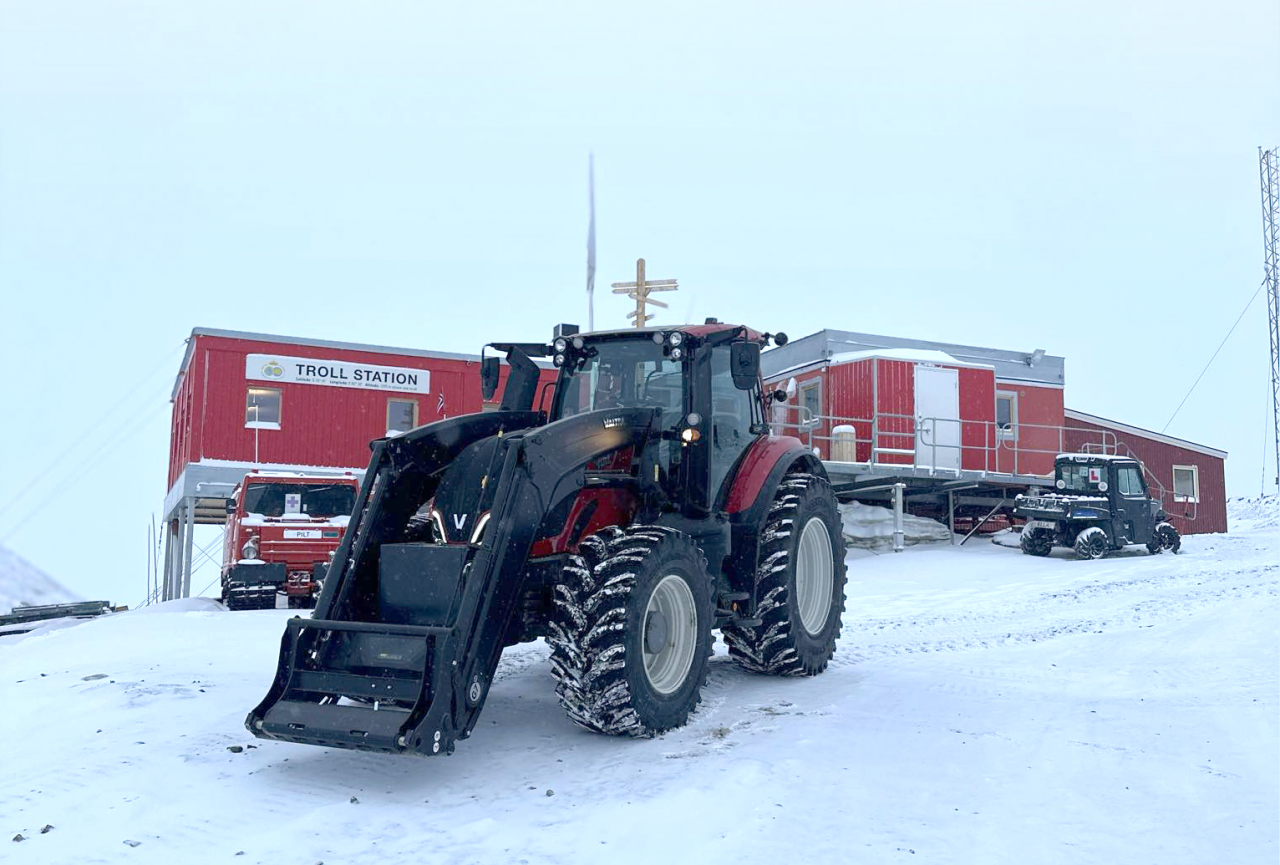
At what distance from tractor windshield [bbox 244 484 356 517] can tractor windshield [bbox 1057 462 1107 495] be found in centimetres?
1327

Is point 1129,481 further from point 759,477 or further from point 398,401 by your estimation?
point 398,401

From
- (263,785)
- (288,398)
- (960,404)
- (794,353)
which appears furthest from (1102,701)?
(288,398)

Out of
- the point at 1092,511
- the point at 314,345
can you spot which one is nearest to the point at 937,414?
the point at 1092,511

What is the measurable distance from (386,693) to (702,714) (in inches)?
85.7

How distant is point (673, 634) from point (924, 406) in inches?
654

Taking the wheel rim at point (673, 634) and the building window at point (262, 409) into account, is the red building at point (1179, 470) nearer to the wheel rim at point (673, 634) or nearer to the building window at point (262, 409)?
the building window at point (262, 409)

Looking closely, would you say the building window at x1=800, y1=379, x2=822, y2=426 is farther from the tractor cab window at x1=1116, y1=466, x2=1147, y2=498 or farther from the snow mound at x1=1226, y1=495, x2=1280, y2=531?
the snow mound at x1=1226, y1=495, x2=1280, y2=531

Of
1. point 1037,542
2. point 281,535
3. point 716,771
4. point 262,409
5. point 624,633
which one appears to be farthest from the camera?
point 262,409

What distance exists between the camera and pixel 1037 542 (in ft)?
65.4

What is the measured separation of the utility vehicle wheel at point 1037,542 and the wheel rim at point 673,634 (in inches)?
603

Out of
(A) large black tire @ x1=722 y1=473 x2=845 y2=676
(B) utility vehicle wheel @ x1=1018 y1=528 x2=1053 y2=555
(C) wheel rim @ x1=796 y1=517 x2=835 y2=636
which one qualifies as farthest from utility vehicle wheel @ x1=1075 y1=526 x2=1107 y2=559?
(A) large black tire @ x1=722 y1=473 x2=845 y2=676

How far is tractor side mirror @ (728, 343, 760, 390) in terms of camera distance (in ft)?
23.0

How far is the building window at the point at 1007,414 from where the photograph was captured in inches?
914

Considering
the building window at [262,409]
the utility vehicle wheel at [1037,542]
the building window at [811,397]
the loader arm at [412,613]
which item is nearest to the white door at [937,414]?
the building window at [811,397]
